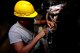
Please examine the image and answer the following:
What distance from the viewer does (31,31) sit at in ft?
7.06

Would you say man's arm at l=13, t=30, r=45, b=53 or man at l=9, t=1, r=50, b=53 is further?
man at l=9, t=1, r=50, b=53

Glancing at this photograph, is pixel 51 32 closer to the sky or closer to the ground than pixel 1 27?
closer to the sky

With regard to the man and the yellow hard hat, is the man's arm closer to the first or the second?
the man


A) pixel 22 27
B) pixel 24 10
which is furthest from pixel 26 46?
pixel 24 10

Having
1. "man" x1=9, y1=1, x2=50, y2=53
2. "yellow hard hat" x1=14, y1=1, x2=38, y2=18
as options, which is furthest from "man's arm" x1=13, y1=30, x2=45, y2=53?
"yellow hard hat" x1=14, y1=1, x2=38, y2=18

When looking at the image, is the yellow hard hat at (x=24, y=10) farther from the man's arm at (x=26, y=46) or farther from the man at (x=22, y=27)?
the man's arm at (x=26, y=46)

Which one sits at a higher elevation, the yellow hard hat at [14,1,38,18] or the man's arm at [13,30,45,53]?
the yellow hard hat at [14,1,38,18]

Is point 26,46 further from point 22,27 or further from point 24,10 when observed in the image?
point 24,10

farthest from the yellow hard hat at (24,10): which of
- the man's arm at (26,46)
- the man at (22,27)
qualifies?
the man's arm at (26,46)

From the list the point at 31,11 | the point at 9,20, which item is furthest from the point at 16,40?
the point at 9,20

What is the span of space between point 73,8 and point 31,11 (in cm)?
133

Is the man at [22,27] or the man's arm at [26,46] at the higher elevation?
the man at [22,27]

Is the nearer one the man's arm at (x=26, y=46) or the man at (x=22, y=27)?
the man's arm at (x=26, y=46)

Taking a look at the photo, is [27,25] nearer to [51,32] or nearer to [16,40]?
[16,40]
